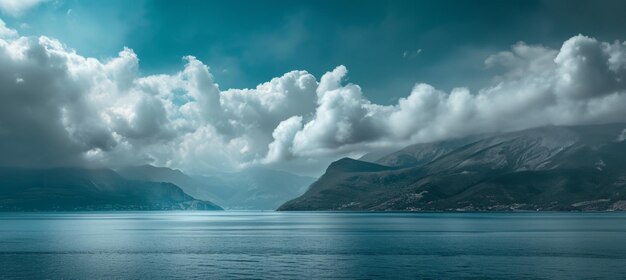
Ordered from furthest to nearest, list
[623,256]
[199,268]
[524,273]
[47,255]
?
[47,255]
[623,256]
[199,268]
[524,273]

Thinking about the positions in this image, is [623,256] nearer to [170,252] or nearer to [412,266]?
[412,266]

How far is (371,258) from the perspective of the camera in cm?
14212

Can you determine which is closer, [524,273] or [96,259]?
[524,273]

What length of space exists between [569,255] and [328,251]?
7126cm

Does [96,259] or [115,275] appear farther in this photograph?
[96,259]

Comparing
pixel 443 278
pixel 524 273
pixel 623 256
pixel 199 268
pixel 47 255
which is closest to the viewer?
pixel 443 278

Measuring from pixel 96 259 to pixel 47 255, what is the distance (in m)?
23.1

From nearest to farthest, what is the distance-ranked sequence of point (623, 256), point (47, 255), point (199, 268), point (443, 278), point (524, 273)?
point (443, 278)
point (524, 273)
point (199, 268)
point (623, 256)
point (47, 255)

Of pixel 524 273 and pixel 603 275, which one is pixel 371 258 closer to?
pixel 524 273

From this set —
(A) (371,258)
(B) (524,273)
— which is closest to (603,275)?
(B) (524,273)

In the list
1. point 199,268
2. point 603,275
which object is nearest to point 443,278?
point 603,275

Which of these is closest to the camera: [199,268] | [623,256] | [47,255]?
[199,268]

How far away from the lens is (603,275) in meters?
106

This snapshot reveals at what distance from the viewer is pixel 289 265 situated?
414 feet
